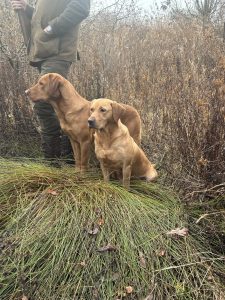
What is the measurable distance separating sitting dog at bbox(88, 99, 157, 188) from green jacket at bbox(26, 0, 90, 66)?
957 mm

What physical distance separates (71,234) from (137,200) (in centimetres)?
67

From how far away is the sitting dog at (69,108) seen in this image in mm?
4188

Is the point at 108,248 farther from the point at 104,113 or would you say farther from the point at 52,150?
the point at 52,150

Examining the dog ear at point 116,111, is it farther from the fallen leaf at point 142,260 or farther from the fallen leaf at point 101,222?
the fallen leaf at point 142,260

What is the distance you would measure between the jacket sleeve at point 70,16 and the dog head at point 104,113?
3.43 ft

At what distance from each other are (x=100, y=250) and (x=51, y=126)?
2.13m

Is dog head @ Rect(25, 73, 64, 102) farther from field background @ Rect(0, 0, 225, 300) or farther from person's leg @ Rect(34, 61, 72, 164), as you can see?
field background @ Rect(0, 0, 225, 300)

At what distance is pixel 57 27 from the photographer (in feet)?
14.3

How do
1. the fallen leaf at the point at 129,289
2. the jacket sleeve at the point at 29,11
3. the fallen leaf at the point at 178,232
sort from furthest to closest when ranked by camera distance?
the jacket sleeve at the point at 29,11 → the fallen leaf at the point at 178,232 → the fallen leaf at the point at 129,289

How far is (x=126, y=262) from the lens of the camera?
2.89m

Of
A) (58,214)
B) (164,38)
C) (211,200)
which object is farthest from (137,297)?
(164,38)

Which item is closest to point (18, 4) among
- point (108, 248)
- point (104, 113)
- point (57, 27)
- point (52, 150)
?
point (57, 27)

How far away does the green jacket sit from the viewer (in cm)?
434

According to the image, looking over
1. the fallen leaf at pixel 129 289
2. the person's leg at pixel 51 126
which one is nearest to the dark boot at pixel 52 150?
the person's leg at pixel 51 126
